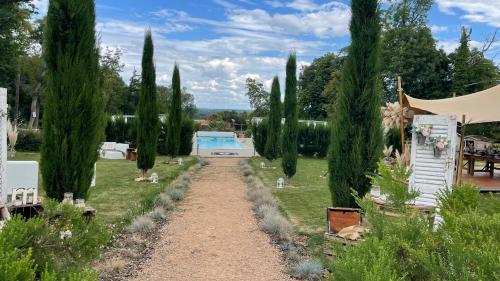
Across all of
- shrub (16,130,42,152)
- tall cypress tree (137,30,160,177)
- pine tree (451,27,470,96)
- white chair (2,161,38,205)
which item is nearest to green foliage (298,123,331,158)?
pine tree (451,27,470,96)

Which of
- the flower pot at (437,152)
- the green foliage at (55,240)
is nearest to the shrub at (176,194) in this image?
the flower pot at (437,152)

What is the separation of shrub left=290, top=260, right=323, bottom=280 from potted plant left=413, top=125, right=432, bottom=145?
321cm

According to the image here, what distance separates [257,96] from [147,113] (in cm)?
2344

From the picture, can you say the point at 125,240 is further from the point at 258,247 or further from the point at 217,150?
the point at 217,150

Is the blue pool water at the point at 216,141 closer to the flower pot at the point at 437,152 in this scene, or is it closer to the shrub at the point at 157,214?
the shrub at the point at 157,214

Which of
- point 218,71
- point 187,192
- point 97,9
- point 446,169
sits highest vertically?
point 218,71

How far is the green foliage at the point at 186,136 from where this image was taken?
19.9m

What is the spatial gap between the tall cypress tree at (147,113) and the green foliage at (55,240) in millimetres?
9062

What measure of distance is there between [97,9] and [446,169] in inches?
244

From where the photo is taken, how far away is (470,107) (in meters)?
8.96

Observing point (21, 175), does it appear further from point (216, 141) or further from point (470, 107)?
point (216, 141)

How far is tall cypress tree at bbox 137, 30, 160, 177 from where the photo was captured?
11648 mm

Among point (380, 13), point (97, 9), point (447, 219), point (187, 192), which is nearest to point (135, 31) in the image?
point (187, 192)

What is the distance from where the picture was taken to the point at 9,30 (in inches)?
651
